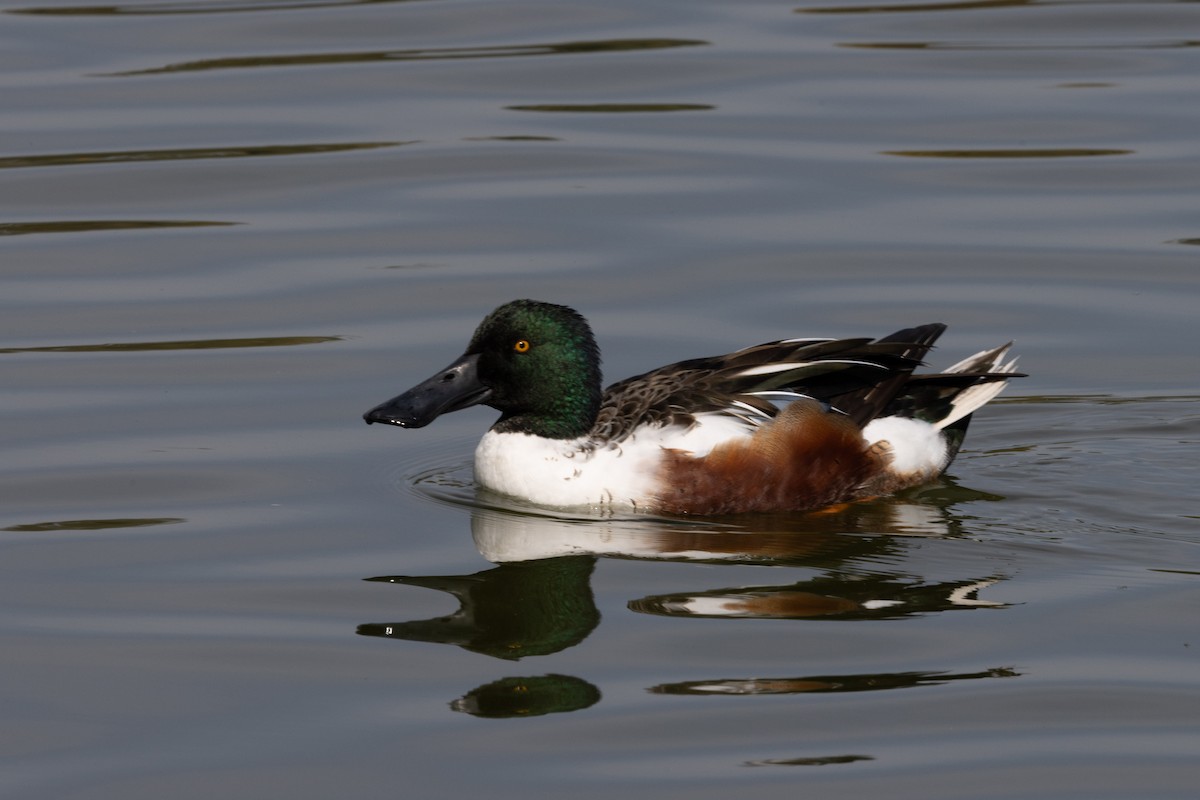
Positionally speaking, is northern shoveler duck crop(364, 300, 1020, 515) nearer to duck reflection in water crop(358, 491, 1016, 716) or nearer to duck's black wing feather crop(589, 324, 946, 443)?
duck's black wing feather crop(589, 324, 946, 443)

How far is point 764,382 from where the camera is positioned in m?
8.41

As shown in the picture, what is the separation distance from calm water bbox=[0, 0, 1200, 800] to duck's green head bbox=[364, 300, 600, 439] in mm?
380

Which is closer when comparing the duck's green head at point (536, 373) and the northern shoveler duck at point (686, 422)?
the northern shoveler duck at point (686, 422)

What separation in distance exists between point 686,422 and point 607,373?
67.6 inches

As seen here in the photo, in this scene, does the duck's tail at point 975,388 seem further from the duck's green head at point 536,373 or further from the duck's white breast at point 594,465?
the duck's green head at point 536,373

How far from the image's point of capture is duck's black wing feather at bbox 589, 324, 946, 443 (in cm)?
834

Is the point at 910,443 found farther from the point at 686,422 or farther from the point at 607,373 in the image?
the point at 607,373

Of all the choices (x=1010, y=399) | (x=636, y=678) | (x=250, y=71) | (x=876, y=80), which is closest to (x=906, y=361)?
(x=1010, y=399)

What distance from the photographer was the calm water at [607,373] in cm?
595

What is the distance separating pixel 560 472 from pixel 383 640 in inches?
69.1

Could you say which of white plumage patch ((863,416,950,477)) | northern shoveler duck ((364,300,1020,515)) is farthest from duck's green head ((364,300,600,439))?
white plumage patch ((863,416,950,477))

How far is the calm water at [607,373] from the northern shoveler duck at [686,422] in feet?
0.70

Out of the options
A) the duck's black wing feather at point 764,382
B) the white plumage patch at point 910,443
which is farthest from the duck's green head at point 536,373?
the white plumage patch at point 910,443

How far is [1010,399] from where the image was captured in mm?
9648
